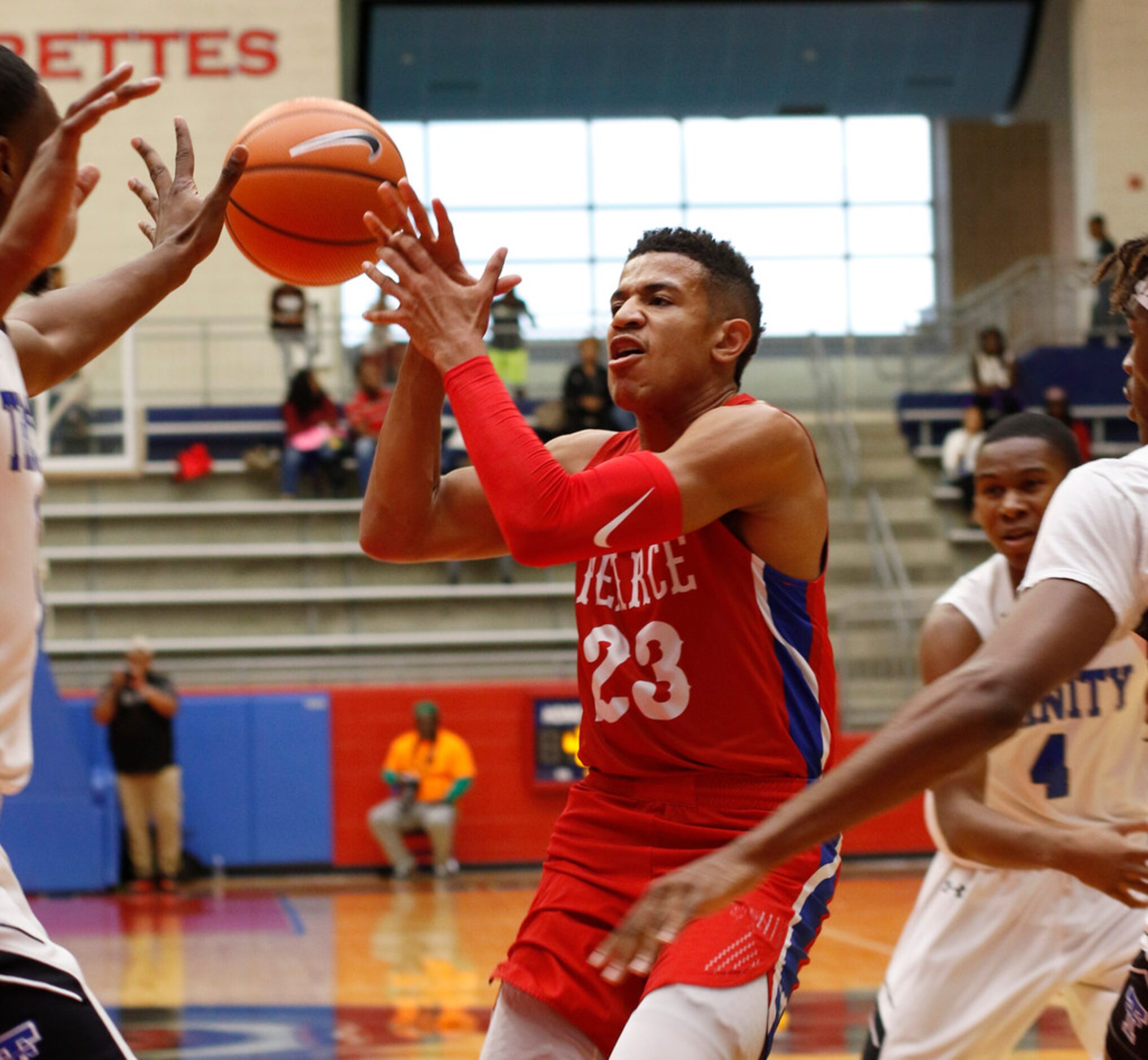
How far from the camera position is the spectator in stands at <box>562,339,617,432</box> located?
15.0 meters

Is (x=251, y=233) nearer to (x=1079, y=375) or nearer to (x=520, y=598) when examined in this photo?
(x=520, y=598)

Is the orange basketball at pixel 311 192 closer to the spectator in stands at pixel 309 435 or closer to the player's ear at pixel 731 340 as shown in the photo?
the player's ear at pixel 731 340

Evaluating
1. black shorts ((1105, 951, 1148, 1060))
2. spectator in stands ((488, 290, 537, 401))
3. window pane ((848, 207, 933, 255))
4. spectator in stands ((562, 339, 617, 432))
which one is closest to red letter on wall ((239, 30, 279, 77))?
spectator in stands ((488, 290, 537, 401))

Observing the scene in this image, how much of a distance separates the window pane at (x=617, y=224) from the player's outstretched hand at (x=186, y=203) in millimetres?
22731

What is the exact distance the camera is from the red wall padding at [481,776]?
42.5ft

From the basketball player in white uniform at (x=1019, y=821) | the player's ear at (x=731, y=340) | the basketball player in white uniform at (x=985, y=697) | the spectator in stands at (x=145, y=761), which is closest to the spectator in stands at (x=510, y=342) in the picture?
the spectator in stands at (x=145, y=761)

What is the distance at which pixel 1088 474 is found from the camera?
7.65ft

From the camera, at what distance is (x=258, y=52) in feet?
59.9

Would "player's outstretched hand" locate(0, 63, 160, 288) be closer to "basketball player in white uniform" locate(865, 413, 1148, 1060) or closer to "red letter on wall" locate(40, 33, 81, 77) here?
"basketball player in white uniform" locate(865, 413, 1148, 1060)

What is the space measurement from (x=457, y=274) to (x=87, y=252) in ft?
52.4

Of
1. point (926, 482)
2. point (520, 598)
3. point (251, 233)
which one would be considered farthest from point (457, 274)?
point (926, 482)

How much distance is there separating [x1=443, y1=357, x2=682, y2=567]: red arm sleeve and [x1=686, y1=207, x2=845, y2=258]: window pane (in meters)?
22.8

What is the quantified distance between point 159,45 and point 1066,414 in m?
10.9

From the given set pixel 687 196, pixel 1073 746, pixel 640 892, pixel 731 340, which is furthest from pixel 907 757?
pixel 687 196
